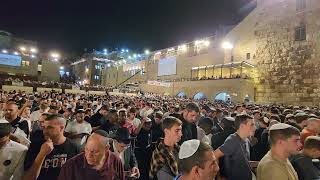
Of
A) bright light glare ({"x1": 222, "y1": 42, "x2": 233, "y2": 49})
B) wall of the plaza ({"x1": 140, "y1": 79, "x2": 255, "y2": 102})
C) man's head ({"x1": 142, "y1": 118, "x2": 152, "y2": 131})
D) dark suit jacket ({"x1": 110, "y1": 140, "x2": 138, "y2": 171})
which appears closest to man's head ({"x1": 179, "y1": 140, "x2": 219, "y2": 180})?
dark suit jacket ({"x1": 110, "y1": 140, "x2": 138, "y2": 171})

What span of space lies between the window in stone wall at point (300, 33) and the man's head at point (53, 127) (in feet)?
100

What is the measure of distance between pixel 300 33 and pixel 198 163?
1238 inches

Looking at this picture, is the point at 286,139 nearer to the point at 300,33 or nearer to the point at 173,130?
the point at 173,130

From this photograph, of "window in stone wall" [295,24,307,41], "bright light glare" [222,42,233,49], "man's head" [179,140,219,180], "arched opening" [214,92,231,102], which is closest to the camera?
"man's head" [179,140,219,180]

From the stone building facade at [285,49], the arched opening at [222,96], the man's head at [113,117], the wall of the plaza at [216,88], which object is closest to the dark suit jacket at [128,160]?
the man's head at [113,117]

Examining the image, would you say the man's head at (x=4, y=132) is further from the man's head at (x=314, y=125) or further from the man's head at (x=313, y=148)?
the man's head at (x=314, y=125)

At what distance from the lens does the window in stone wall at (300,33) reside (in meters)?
29.0

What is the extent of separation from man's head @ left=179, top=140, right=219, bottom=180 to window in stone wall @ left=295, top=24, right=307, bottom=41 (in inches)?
1218

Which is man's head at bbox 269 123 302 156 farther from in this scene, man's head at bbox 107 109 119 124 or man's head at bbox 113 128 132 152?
man's head at bbox 107 109 119 124

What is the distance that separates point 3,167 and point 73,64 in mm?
103019

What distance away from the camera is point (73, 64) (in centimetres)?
10119

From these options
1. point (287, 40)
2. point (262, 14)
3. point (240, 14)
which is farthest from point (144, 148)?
point (240, 14)

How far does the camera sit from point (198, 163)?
7.06ft

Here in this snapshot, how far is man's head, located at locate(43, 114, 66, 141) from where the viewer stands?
3.44 meters
